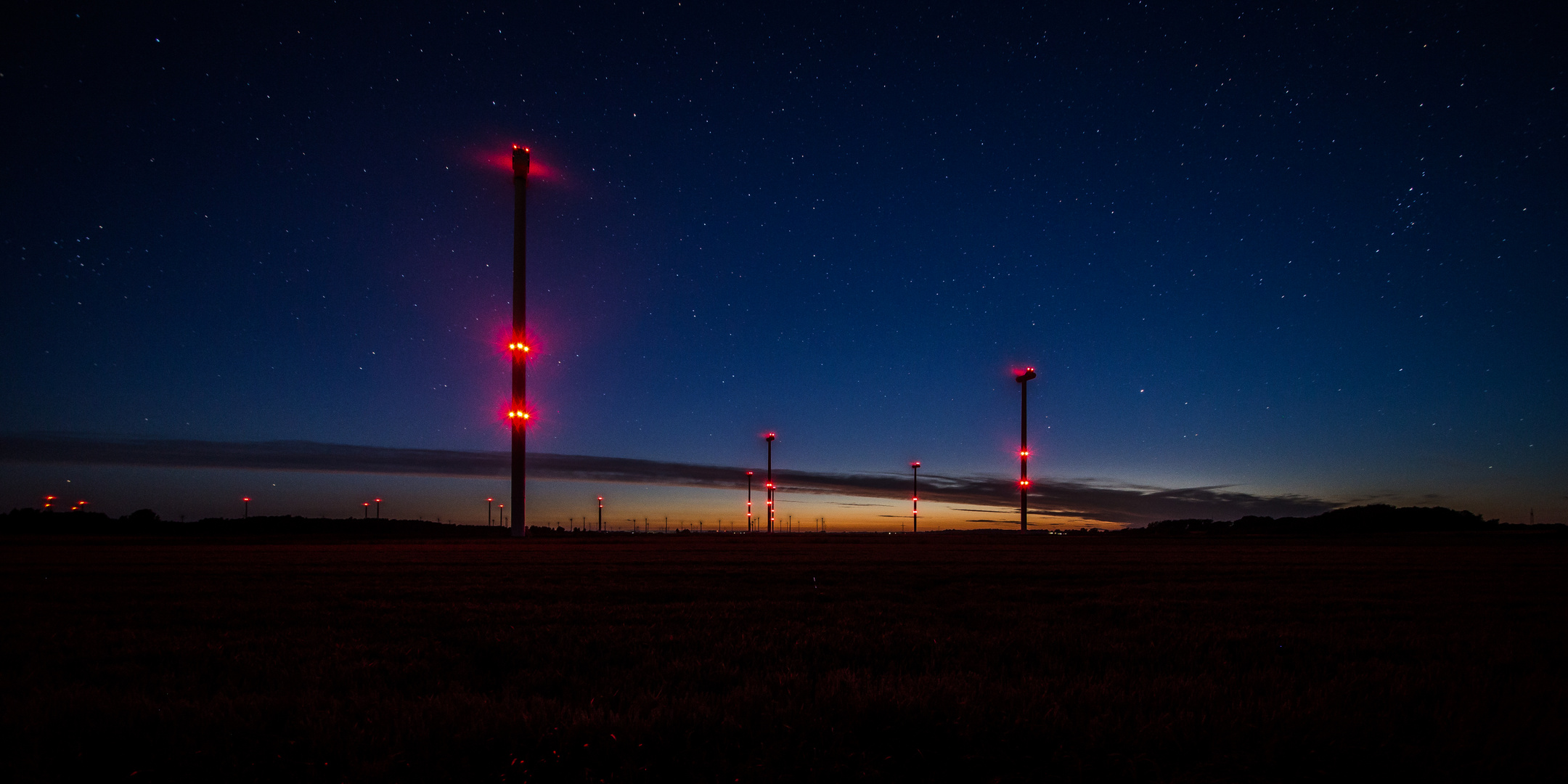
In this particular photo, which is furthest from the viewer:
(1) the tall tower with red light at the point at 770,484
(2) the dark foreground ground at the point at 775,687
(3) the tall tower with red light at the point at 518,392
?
(1) the tall tower with red light at the point at 770,484

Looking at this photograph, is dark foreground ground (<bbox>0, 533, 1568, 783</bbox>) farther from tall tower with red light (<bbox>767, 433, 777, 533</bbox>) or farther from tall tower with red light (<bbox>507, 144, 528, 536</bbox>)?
tall tower with red light (<bbox>767, 433, 777, 533</bbox>)

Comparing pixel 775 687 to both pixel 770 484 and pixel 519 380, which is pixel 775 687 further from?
pixel 770 484

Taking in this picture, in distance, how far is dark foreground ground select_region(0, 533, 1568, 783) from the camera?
12.5ft

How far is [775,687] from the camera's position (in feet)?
16.7

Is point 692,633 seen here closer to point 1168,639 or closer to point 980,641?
point 980,641

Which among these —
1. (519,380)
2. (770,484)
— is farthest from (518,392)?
(770,484)

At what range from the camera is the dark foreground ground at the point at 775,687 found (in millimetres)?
3795

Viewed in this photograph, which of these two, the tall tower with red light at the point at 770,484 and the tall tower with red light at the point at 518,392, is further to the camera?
the tall tower with red light at the point at 770,484

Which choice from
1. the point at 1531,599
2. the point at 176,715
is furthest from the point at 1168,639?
the point at 1531,599

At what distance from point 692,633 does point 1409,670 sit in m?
6.77

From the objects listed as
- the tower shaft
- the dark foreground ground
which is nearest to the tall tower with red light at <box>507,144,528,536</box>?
the tower shaft

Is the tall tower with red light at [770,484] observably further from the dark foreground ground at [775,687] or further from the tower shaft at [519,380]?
the dark foreground ground at [775,687]

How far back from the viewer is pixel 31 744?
3.86 meters

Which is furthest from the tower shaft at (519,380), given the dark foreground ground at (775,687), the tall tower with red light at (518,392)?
the dark foreground ground at (775,687)
